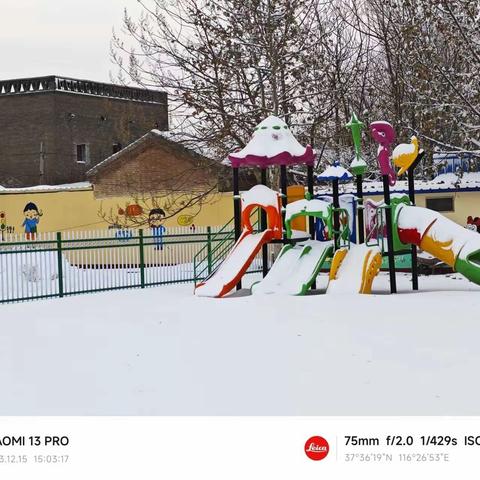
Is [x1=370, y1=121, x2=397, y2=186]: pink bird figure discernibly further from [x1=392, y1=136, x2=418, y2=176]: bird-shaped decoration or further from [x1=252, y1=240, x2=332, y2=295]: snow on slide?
[x1=252, y1=240, x2=332, y2=295]: snow on slide

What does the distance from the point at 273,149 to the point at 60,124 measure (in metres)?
24.1

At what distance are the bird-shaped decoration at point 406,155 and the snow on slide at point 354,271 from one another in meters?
1.79

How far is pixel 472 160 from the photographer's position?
2552 cm

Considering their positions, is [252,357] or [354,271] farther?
[354,271]

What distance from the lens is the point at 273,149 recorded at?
16.5 metres

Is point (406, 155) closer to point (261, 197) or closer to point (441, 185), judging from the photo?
point (261, 197)

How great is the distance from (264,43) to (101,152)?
19783 millimetres

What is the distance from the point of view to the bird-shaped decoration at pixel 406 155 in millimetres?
15898

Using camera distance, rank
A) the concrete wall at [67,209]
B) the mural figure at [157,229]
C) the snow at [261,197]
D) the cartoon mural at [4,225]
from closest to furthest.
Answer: the snow at [261,197] → the mural figure at [157,229] → the concrete wall at [67,209] → the cartoon mural at [4,225]

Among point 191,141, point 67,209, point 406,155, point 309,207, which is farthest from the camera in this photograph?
point 67,209

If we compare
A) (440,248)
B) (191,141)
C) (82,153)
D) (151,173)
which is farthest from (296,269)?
(82,153)

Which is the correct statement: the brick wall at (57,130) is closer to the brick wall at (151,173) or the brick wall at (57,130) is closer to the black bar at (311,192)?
the brick wall at (151,173)
